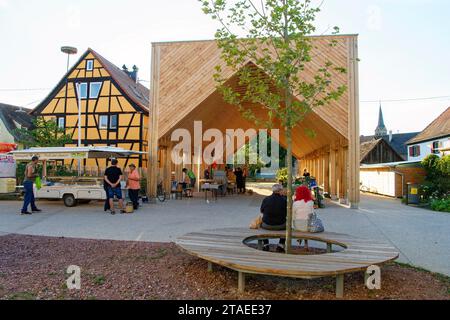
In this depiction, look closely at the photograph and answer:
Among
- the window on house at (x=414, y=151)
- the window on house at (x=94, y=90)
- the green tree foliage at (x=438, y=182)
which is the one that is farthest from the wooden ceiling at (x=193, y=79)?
the window on house at (x=414, y=151)

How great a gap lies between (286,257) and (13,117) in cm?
3049

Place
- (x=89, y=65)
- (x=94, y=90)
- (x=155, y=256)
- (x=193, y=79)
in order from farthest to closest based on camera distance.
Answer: (x=89, y=65)
(x=94, y=90)
(x=193, y=79)
(x=155, y=256)

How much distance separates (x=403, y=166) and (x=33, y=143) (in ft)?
59.6

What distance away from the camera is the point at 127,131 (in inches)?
876

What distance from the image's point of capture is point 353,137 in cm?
1198

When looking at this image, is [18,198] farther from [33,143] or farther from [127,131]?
[127,131]

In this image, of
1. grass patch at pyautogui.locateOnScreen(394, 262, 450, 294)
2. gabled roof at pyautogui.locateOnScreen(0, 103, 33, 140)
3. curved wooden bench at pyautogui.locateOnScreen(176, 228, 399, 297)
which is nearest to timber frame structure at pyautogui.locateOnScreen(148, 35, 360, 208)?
grass patch at pyautogui.locateOnScreen(394, 262, 450, 294)

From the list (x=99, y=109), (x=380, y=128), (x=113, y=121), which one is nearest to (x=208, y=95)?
(x=113, y=121)

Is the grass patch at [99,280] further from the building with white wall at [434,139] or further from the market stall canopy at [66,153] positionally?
the building with white wall at [434,139]

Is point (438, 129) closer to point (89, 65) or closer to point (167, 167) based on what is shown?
point (167, 167)

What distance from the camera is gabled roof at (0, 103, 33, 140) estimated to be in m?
26.8

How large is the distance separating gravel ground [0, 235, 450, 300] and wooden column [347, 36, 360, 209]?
7627mm

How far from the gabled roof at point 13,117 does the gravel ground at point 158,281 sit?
2508 centimetres
